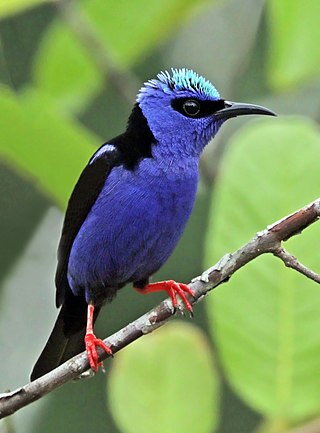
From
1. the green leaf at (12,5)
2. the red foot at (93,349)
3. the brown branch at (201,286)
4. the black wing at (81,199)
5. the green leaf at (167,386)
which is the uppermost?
the green leaf at (12,5)

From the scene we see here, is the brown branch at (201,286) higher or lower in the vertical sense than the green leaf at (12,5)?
lower

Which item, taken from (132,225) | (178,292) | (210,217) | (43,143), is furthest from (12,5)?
(178,292)

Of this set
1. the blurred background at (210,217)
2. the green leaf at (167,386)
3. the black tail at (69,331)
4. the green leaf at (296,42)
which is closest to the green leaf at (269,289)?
the blurred background at (210,217)

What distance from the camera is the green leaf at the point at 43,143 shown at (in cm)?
318

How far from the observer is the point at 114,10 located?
11.3 feet

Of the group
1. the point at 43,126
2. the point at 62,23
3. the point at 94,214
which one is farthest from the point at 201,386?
the point at 62,23

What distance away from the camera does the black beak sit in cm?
372

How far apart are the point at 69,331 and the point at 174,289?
661 mm

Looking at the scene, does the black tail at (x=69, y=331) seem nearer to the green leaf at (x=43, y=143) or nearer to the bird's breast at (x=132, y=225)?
the bird's breast at (x=132, y=225)

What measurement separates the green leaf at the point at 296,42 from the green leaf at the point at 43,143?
66 cm

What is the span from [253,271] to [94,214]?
41.3 inches

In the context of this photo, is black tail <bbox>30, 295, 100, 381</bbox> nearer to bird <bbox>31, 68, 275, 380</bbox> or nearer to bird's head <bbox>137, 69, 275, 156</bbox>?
bird <bbox>31, 68, 275, 380</bbox>

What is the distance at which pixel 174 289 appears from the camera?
3682 millimetres

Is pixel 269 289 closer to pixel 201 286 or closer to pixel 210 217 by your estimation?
pixel 201 286
